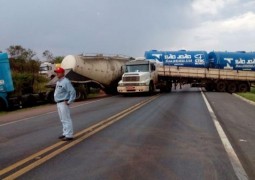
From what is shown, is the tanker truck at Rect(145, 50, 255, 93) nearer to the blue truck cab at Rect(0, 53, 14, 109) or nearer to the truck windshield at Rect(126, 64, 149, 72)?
the truck windshield at Rect(126, 64, 149, 72)

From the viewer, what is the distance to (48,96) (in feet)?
95.6

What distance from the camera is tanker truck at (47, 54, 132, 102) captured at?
31.2 metres

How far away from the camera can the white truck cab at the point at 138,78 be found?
31.7 metres

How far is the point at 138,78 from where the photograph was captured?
104 feet

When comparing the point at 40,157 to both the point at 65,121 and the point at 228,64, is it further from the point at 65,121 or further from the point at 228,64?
the point at 228,64

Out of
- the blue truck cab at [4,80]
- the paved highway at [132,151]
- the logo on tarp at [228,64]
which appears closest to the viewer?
the paved highway at [132,151]

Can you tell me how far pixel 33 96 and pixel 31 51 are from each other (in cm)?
2624

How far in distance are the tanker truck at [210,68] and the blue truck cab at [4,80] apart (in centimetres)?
1522

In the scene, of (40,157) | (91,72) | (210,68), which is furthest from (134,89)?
(40,157)

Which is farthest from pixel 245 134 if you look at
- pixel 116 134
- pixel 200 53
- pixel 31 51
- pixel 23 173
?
pixel 31 51

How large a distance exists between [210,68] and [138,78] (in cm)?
870

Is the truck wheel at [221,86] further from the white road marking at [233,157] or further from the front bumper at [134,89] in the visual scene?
the white road marking at [233,157]

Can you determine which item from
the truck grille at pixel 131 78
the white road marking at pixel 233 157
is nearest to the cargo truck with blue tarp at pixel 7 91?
the truck grille at pixel 131 78

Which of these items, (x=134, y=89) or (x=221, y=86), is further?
(x=221, y=86)
